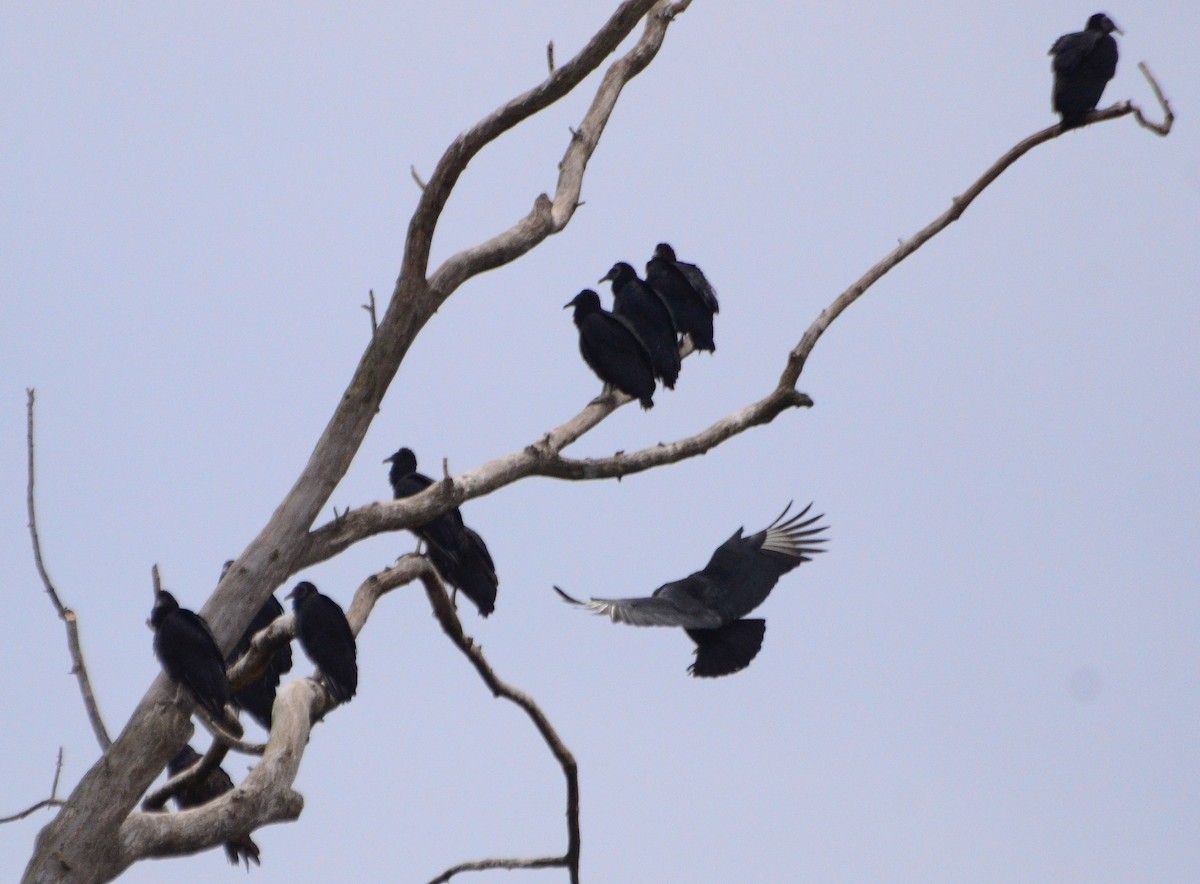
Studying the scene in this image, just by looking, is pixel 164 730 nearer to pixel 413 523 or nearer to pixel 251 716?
pixel 413 523

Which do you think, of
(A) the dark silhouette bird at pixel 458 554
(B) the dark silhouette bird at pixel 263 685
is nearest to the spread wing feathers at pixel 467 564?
(A) the dark silhouette bird at pixel 458 554

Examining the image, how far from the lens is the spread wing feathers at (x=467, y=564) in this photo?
6.65m

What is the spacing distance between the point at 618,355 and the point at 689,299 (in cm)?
93

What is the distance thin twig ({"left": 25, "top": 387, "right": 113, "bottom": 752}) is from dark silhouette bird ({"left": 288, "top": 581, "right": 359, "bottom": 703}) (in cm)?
86

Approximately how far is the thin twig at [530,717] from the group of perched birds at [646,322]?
137cm

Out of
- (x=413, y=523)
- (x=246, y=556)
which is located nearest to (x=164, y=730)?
Answer: (x=246, y=556)

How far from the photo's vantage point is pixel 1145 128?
238 inches

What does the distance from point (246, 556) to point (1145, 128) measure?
3.77 metres

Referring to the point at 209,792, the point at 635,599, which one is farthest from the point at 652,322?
the point at 209,792

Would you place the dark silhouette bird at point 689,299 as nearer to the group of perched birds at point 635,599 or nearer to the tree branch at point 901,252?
the group of perched birds at point 635,599

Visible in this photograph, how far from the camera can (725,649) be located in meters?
6.06

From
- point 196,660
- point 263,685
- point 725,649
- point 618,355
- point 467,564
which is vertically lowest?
point 725,649

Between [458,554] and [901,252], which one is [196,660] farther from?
[901,252]

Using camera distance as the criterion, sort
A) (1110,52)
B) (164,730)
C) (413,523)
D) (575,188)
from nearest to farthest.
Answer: (164,730), (413,523), (575,188), (1110,52)
